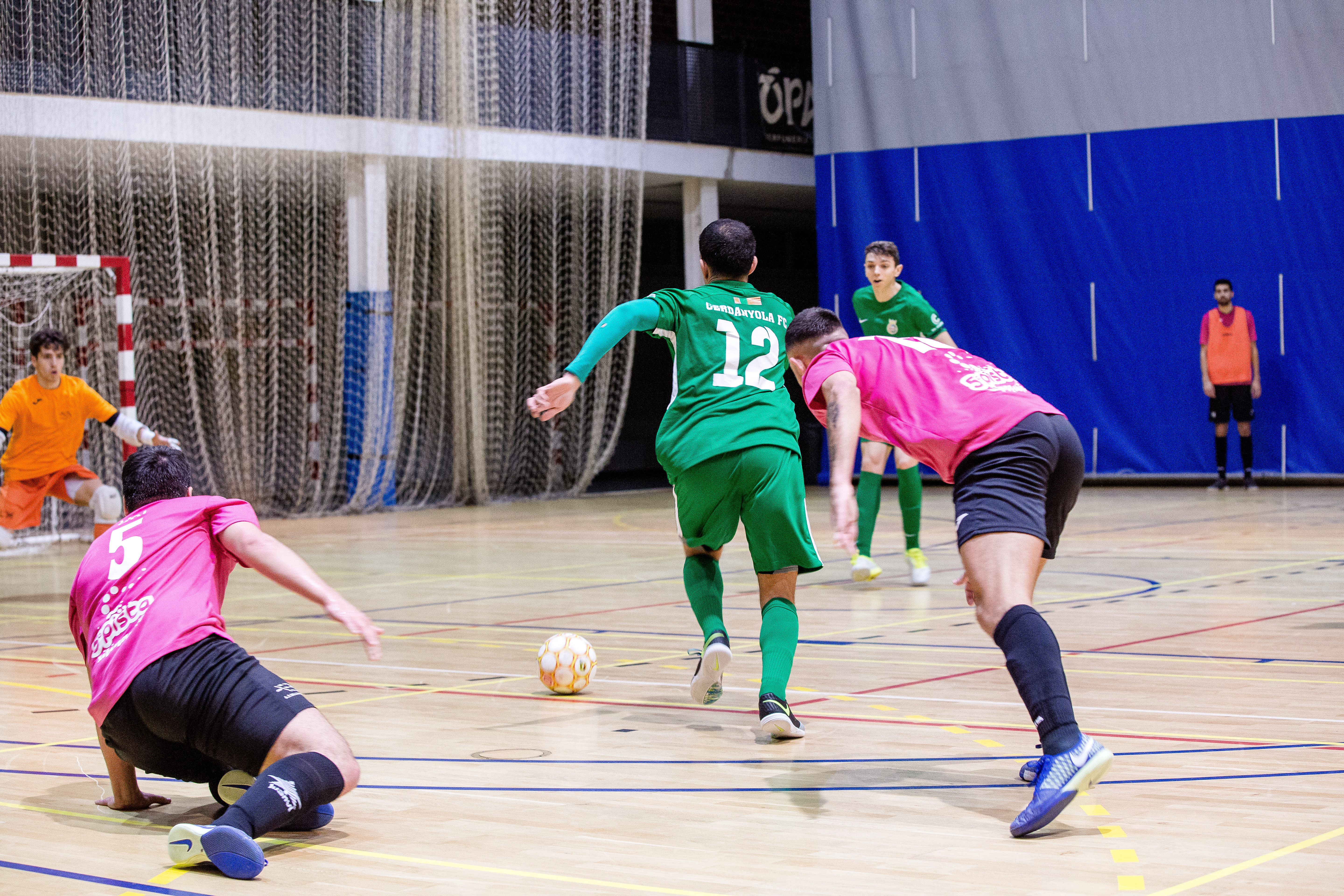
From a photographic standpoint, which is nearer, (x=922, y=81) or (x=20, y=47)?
(x=20, y=47)

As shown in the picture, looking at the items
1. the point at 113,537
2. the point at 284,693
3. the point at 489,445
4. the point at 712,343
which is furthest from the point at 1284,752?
the point at 489,445

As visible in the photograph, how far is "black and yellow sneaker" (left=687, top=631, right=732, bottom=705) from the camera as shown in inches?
188

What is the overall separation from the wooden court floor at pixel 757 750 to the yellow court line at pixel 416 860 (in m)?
0.01

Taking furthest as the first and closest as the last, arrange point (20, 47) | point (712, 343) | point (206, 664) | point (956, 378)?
point (20, 47)
point (712, 343)
point (956, 378)
point (206, 664)

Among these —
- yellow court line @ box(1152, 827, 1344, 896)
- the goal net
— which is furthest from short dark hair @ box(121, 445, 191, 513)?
the goal net

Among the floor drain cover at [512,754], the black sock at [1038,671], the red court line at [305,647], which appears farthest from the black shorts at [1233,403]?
the black sock at [1038,671]

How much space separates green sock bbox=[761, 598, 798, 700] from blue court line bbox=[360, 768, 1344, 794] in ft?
2.13

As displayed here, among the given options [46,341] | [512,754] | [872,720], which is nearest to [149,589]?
[512,754]

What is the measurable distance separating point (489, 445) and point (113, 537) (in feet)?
42.3

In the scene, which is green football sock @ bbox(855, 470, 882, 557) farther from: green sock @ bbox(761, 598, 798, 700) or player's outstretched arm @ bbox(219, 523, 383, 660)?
player's outstretched arm @ bbox(219, 523, 383, 660)

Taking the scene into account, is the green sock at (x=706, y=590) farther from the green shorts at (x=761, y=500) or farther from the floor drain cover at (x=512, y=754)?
the floor drain cover at (x=512, y=754)

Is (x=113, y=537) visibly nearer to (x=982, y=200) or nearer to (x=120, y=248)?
(x=120, y=248)

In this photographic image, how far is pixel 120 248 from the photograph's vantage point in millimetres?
13664

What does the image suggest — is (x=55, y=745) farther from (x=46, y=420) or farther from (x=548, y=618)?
(x=46, y=420)
